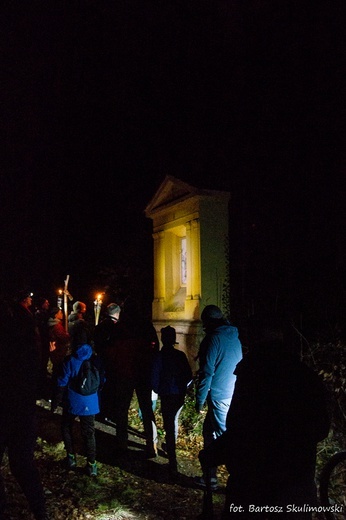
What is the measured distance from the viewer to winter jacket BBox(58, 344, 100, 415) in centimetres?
552

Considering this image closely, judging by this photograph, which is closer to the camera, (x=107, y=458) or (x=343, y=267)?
(x=107, y=458)

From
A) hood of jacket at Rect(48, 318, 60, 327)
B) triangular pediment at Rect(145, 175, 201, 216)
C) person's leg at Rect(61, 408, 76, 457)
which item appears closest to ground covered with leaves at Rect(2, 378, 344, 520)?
person's leg at Rect(61, 408, 76, 457)

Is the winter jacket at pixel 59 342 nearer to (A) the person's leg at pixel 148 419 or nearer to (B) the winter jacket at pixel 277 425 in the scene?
(A) the person's leg at pixel 148 419

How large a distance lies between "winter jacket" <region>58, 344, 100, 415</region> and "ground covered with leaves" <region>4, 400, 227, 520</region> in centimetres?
80

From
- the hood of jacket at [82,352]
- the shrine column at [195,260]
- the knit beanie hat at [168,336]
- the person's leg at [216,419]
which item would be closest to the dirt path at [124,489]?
the person's leg at [216,419]

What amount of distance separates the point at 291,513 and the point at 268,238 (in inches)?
264

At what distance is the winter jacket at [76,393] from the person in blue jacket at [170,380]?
0.79 metres

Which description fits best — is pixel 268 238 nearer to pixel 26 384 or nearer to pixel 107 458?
pixel 107 458

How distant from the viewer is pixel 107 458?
20.9 feet

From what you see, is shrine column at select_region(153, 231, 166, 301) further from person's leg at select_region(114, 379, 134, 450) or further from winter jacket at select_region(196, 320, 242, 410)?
winter jacket at select_region(196, 320, 242, 410)

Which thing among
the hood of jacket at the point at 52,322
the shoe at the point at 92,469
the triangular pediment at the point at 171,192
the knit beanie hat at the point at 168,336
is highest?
the triangular pediment at the point at 171,192

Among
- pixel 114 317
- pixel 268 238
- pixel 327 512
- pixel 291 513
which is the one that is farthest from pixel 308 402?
pixel 268 238

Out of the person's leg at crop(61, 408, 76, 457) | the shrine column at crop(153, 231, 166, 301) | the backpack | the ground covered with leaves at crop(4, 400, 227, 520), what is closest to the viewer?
the ground covered with leaves at crop(4, 400, 227, 520)

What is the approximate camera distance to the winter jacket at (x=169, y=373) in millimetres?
5773
